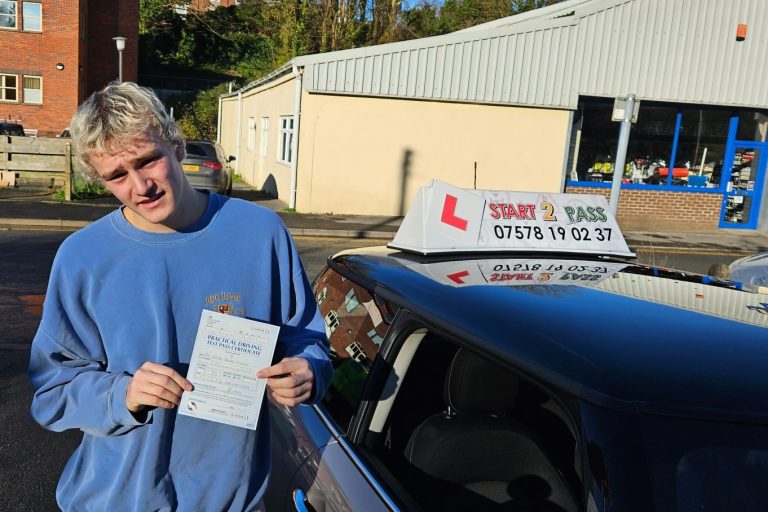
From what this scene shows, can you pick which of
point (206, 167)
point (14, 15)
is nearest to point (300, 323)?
point (206, 167)

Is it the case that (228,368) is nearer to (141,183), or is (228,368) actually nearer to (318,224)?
(141,183)

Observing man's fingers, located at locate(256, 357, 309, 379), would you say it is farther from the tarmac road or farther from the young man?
the tarmac road

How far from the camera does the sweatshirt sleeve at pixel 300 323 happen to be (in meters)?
1.73

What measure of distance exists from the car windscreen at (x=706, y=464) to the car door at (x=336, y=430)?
687mm

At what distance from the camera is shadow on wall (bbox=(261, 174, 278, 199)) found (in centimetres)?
1906

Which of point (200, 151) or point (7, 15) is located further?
point (7, 15)

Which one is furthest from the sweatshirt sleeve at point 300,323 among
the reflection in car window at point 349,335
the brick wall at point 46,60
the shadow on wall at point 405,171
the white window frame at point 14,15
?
the white window frame at point 14,15

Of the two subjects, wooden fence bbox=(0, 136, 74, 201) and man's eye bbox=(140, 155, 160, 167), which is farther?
wooden fence bbox=(0, 136, 74, 201)

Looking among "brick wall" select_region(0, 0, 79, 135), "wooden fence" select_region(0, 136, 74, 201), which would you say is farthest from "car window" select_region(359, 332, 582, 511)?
"brick wall" select_region(0, 0, 79, 135)

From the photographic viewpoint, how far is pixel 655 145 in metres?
17.6

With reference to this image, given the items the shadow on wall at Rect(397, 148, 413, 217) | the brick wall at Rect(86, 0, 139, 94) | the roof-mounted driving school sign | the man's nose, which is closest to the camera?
the man's nose

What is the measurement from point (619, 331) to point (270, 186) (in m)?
18.5

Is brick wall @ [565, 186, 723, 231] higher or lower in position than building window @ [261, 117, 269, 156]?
lower

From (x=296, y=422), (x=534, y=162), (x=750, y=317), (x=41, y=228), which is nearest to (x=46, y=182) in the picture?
(x=41, y=228)
